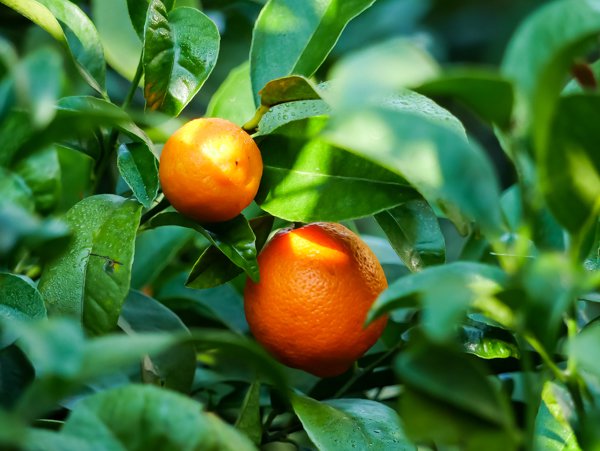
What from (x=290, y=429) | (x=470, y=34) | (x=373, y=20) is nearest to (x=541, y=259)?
(x=290, y=429)

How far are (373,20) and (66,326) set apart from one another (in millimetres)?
1790

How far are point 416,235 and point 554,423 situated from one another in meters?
0.19

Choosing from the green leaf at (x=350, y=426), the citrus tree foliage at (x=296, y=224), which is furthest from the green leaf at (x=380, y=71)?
the green leaf at (x=350, y=426)

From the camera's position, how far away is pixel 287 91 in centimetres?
66

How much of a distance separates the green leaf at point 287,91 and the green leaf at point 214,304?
13.7 inches

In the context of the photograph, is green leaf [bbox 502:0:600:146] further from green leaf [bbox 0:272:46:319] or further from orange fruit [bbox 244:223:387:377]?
green leaf [bbox 0:272:46:319]

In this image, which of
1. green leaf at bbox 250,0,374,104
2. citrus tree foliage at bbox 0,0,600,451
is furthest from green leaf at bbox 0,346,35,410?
green leaf at bbox 250,0,374,104

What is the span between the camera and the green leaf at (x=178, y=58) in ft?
2.47

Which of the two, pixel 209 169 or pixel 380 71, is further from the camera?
pixel 209 169

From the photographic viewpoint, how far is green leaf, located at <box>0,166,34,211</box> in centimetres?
48

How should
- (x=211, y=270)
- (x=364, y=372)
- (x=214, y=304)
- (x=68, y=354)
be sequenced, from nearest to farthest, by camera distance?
(x=68, y=354) → (x=211, y=270) → (x=364, y=372) → (x=214, y=304)

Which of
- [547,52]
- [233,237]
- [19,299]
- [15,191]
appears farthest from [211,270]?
[547,52]

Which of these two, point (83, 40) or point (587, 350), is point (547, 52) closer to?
point (587, 350)

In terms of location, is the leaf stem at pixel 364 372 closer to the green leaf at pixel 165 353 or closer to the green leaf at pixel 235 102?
the green leaf at pixel 165 353
